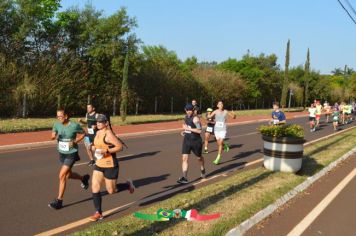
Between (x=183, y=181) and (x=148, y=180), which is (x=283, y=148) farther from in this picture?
(x=148, y=180)

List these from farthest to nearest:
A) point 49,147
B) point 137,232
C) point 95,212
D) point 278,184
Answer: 1. point 49,147
2. point 278,184
3. point 95,212
4. point 137,232

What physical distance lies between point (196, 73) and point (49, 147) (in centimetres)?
3467

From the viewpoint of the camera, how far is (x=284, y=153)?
10883 mm

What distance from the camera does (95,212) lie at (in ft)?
23.5

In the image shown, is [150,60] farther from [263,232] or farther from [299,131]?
[263,232]

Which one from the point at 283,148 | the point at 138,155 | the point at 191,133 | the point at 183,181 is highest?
the point at 191,133

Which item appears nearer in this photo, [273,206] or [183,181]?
[273,206]

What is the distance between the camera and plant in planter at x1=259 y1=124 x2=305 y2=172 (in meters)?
10.8

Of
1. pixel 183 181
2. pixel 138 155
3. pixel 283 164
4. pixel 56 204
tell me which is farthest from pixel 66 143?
pixel 138 155

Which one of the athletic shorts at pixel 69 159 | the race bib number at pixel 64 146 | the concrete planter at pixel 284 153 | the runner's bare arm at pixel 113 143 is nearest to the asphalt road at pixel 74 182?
the athletic shorts at pixel 69 159

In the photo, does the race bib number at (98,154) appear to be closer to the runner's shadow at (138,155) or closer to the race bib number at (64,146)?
the race bib number at (64,146)

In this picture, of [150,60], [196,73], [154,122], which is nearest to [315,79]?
[196,73]

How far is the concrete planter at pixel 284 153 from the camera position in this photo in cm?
1081

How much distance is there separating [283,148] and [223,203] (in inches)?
143
